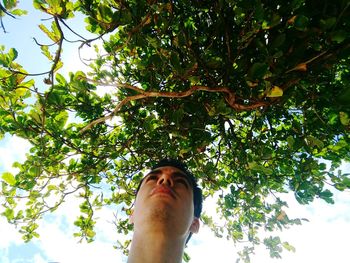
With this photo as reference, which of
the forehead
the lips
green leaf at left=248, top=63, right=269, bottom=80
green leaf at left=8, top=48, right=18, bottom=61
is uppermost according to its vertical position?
green leaf at left=8, top=48, right=18, bottom=61

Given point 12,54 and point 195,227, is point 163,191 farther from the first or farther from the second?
point 12,54

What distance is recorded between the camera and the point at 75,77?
335 cm

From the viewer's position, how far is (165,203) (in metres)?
3.45

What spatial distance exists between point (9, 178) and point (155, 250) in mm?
2580

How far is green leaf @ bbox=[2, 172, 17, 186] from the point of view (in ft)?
13.9

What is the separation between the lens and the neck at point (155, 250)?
10.2 feet

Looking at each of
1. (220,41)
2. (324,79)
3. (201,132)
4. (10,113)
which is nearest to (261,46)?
(220,41)

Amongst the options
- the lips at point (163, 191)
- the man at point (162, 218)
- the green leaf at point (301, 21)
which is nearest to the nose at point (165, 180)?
the man at point (162, 218)

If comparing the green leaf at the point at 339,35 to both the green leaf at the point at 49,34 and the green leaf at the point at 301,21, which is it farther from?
the green leaf at the point at 49,34

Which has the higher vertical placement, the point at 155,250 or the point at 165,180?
the point at 165,180

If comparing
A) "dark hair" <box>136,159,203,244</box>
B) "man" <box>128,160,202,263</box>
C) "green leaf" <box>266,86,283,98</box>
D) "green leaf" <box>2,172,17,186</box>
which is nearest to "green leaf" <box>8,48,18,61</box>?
"green leaf" <box>2,172,17,186</box>

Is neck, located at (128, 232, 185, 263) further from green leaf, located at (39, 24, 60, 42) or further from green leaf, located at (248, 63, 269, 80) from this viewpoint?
green leaf, located at (39, 24, 60, 42)

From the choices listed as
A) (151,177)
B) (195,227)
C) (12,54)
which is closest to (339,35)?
(151,177)

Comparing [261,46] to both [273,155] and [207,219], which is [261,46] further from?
[207,219]
